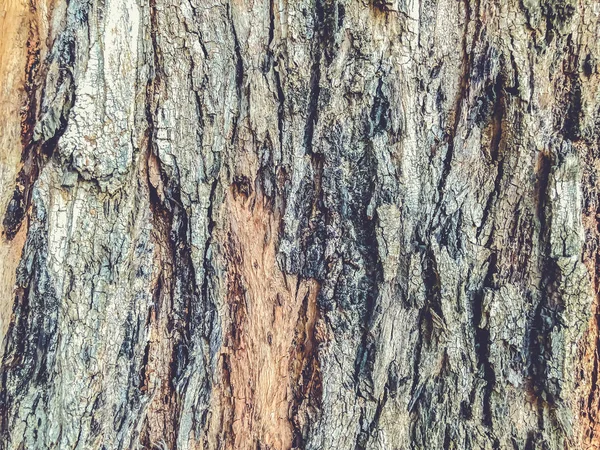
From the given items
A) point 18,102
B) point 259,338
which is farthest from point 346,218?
point 18,102

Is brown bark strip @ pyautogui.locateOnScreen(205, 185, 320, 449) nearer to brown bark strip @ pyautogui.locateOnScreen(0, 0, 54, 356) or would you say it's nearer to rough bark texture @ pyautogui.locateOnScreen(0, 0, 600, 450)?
rough bark texture @ pyautogui.locateOnScreen(0, 0, 600, 450)

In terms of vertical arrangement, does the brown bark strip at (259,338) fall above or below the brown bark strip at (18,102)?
below

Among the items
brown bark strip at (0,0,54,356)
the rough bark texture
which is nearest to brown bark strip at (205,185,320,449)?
the rough bark texture

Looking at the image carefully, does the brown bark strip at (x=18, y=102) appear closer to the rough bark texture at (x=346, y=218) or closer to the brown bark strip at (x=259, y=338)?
the rough bark texture at (x=346, y=218)

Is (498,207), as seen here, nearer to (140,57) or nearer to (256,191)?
(256,191)

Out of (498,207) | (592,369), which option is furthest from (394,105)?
(592,369)

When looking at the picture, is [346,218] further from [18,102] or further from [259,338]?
[18,102]

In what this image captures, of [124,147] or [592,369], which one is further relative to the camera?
[592,369]

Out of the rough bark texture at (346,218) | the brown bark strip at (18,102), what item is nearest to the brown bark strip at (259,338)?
the rough bark texture at (346,218)

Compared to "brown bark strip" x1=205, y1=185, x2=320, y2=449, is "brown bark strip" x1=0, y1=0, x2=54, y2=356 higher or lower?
higher
